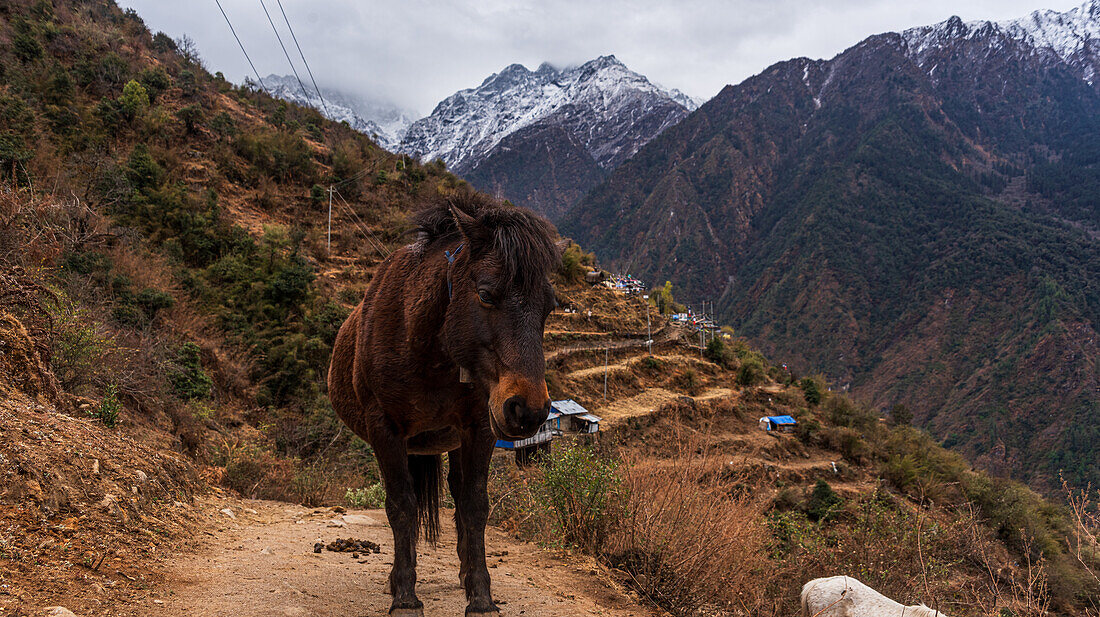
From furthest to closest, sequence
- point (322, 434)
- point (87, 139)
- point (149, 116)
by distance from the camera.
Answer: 1. point (149, 116)
2. point (87, 139)
3. point (322, 434)

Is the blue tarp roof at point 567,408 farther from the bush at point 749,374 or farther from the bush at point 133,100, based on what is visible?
the bush at point 133,100

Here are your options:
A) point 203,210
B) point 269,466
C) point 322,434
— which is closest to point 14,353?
point 269,466

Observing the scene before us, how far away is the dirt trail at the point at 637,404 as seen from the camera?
Result: 28.1m

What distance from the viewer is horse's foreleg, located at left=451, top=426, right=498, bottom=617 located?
2848 mm

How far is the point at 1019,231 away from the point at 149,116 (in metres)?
158

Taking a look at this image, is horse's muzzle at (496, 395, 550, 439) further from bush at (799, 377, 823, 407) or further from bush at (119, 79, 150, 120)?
bush at (799, 377, 823, 407)

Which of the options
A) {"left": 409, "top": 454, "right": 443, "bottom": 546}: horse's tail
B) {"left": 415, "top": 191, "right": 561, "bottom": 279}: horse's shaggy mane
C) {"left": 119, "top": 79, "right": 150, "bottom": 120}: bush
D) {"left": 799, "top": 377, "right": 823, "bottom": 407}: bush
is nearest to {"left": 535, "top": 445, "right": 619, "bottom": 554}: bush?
{"left": 409, "top": 454, "right": 443, "bottom": 546}: horse's tail

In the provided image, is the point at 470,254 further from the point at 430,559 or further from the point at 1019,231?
the point at 1019,231

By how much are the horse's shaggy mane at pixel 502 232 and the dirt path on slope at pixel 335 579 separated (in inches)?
84.0

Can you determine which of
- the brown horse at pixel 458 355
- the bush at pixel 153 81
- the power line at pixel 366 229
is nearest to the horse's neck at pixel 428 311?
the brown horse at pixel 458 355

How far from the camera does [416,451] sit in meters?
3.47

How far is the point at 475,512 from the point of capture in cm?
303

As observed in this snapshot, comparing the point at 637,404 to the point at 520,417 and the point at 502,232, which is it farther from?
the point at 520,417

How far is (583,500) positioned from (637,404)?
26694 millimetres
